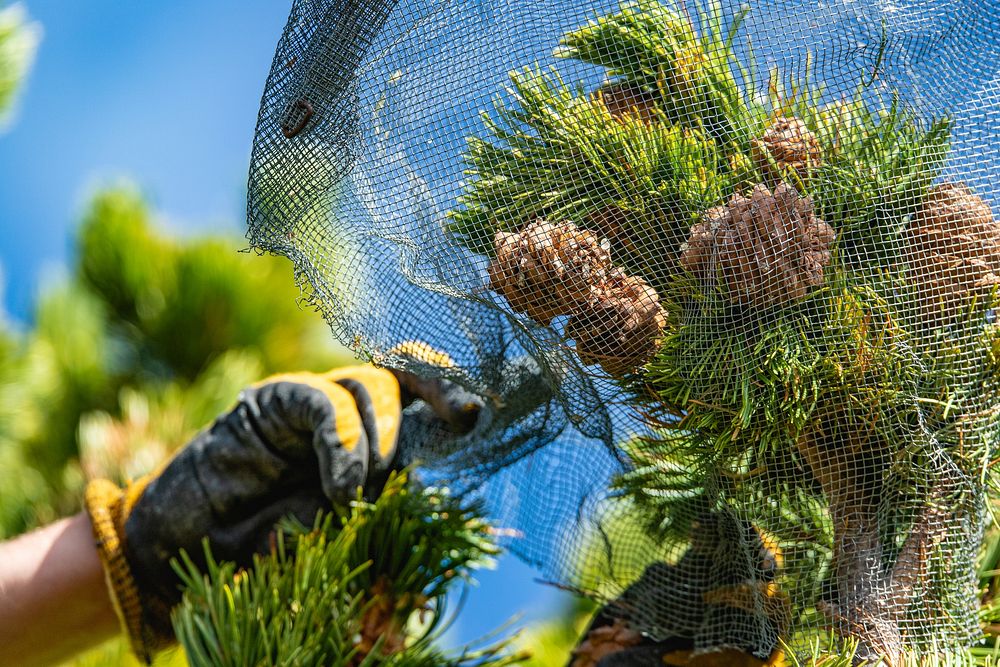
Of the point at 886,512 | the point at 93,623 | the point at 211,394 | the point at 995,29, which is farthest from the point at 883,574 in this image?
the point at 211,394

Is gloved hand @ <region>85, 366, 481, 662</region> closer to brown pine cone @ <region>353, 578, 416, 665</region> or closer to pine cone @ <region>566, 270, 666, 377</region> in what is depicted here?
brown pine cone @ <region>353, 578, 416, 665</region>

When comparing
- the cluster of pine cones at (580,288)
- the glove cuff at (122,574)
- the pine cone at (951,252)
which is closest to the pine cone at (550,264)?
the cluster of pine cones at (580,288)

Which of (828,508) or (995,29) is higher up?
(995,29)

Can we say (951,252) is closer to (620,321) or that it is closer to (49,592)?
(620,321)

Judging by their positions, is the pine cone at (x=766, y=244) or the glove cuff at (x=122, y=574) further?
the glove cuff at (x=122, y=574)

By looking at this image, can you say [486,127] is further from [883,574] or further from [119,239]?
[119,239]

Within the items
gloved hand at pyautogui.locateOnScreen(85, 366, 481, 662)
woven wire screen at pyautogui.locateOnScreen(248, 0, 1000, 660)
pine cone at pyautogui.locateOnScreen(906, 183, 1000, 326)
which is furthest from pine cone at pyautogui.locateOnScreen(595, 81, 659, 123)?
gloved hand at pyautogui.locateOnScreen(85, 366, 481, 662)

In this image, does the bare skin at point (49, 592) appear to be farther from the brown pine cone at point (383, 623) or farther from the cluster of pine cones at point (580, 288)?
the cluster of pine cones at point (580, 288)
